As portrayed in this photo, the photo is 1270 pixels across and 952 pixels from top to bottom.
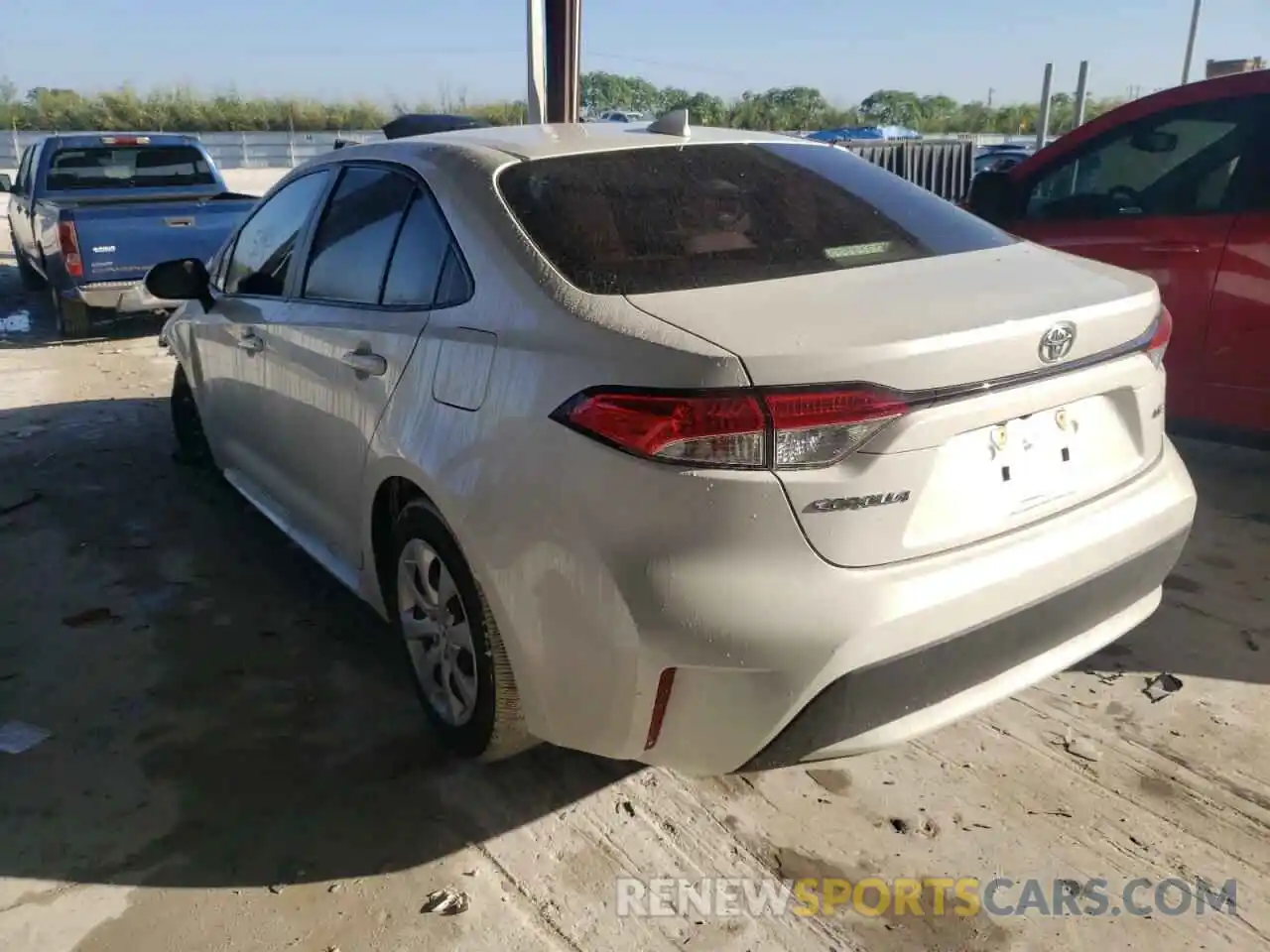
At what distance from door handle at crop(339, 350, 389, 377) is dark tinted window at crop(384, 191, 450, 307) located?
164 mm

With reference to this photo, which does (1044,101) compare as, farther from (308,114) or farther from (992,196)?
(308,114)

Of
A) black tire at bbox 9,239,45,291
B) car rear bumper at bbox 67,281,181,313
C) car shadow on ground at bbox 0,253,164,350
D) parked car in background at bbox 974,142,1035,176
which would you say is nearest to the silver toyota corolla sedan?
car rear bumper at bbox 67,281,181,313

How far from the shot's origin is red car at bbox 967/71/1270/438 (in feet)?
14.5

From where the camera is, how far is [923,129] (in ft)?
164

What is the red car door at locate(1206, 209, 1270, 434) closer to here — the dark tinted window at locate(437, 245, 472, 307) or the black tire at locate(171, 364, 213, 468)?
the dark tinted window at locate(437, 245, 472, 307)

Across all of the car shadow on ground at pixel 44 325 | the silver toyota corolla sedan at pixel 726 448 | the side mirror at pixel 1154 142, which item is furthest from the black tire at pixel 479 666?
Result: the car shadow on ground at pixel 44 325

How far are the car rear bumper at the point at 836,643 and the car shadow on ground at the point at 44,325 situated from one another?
343 inches

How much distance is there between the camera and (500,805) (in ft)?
9.05

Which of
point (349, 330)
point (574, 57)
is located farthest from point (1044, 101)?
point (349, 330)

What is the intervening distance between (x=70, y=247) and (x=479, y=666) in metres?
7.55

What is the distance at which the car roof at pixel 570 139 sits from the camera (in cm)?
299

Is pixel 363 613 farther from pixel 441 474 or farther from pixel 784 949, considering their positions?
pixel 784 949

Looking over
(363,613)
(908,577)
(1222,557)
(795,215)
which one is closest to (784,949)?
(908,577)

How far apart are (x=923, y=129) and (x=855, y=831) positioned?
171ft
